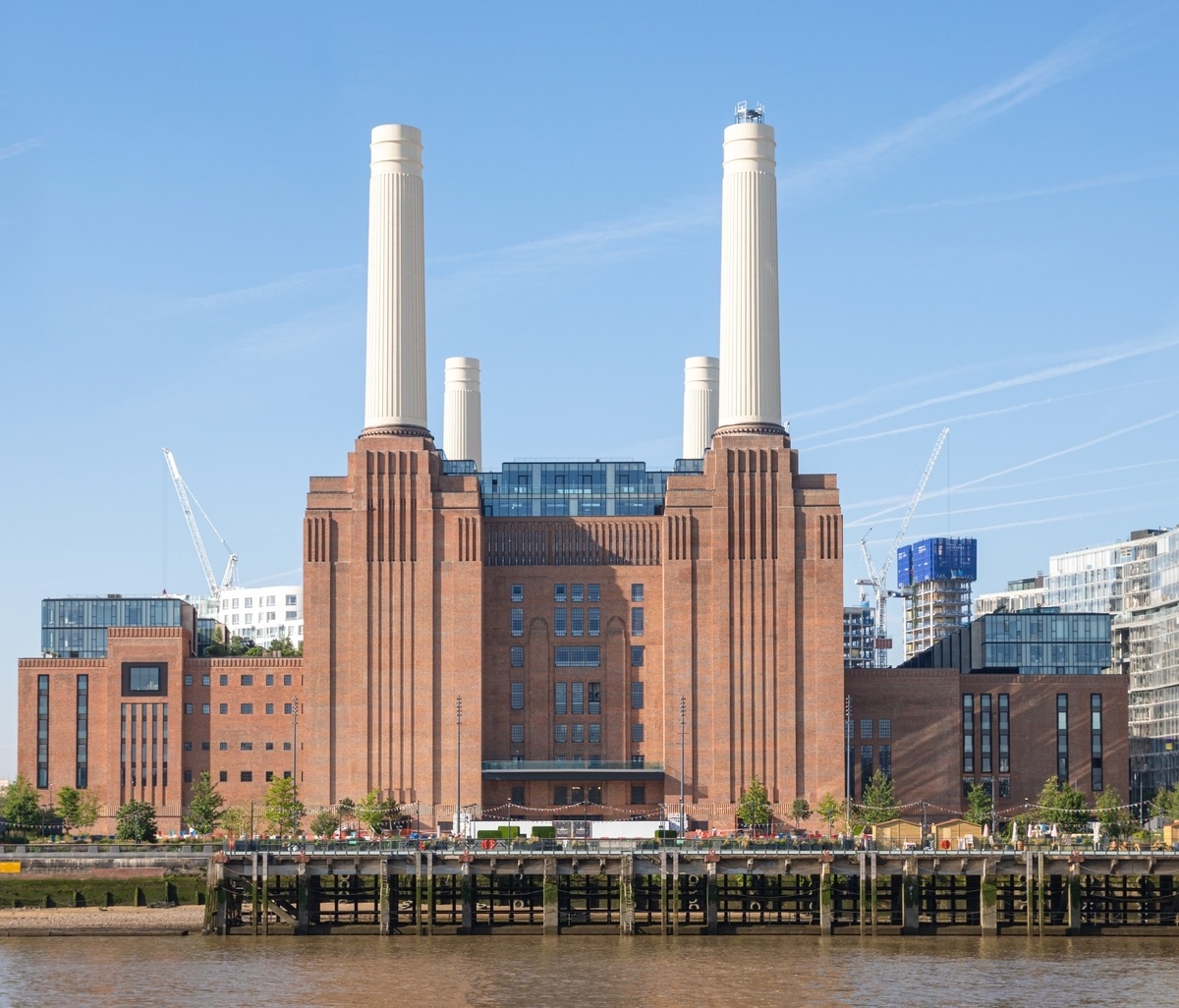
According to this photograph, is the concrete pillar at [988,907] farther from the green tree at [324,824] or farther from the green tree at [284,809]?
A: the green tree at [284,809]

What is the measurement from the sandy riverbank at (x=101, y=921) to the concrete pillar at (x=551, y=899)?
73.0ft

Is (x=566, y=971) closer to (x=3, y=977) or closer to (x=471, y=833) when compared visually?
(x=3, y=977)

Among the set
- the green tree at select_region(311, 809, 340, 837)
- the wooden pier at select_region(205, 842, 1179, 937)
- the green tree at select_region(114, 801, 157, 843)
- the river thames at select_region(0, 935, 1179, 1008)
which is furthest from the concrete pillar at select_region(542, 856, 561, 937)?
the green tree at select_region(311, 809, 340, 837)

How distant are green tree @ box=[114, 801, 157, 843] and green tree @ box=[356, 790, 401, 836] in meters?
18.2

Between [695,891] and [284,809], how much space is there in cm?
6203

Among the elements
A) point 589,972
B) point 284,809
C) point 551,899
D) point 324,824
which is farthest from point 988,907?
point 284,809

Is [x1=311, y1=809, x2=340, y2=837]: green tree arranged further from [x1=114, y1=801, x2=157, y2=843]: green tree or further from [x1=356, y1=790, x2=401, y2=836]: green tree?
[x1=114, y1=801, x2=157, y2=843]: green tree

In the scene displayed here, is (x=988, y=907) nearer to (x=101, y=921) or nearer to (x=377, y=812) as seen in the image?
(x=101, y=921)

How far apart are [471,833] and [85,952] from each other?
64.0 meters

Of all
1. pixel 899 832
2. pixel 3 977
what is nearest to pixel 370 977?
pixel 3 977

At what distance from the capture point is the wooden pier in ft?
452

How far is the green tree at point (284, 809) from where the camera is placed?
7594 inches

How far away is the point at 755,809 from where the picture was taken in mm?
197000

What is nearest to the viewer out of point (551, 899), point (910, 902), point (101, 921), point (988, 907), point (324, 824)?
point (988, 907)
